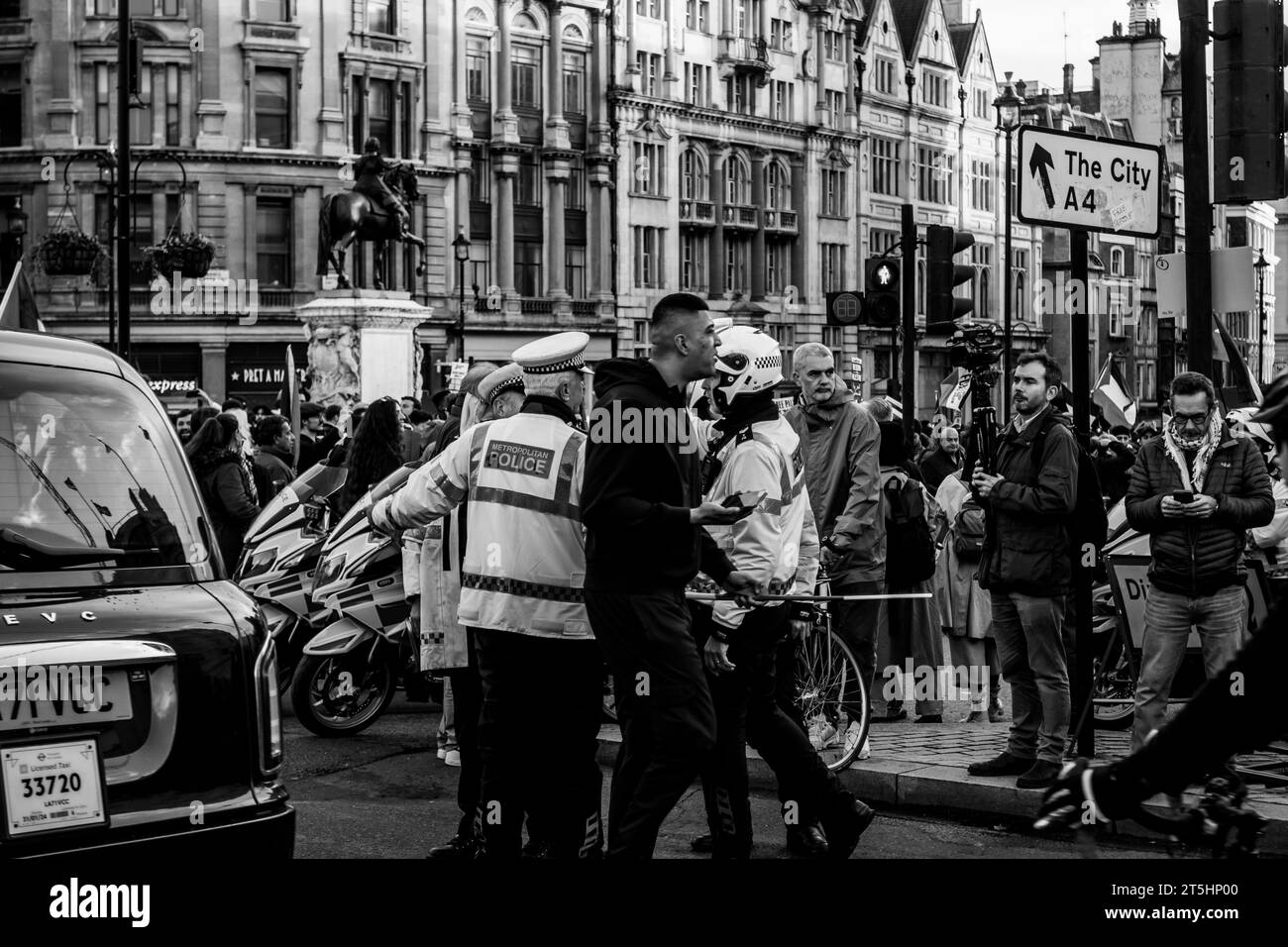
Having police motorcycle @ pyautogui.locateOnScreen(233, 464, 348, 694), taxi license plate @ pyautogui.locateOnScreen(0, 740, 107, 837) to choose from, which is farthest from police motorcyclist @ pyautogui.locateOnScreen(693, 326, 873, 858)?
police motorcycle @ pyautogui.locateOnScreen(233, 464, 348, 694)

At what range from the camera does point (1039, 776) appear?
27.7 feet

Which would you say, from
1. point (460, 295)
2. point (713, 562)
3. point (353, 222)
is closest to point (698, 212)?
point (460, 295)

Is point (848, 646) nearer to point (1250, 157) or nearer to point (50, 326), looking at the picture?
point (1250, 157)

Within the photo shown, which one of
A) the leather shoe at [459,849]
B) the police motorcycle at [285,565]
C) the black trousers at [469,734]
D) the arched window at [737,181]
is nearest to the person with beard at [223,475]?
the police motorcycle at [285,565]

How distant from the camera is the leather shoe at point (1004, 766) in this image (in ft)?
28.7

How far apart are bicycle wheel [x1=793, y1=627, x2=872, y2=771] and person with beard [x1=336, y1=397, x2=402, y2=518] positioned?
3.12 meters

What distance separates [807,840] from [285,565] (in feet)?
16.4

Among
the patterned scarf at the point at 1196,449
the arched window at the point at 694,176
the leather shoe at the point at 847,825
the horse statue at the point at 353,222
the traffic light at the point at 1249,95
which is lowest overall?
the leather shoe at the point at 847,825

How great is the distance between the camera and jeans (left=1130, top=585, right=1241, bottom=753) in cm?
873

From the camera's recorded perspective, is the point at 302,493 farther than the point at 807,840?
Yes

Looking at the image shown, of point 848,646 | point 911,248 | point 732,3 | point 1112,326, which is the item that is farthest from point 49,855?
point 1112,326

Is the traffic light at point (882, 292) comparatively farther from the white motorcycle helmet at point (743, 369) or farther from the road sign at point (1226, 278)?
the white motorcycle helmet at point (743, 369)

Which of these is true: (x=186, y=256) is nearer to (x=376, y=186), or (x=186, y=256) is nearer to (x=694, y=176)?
(x=376, y=186)

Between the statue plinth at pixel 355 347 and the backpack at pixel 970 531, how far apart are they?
20.5m
